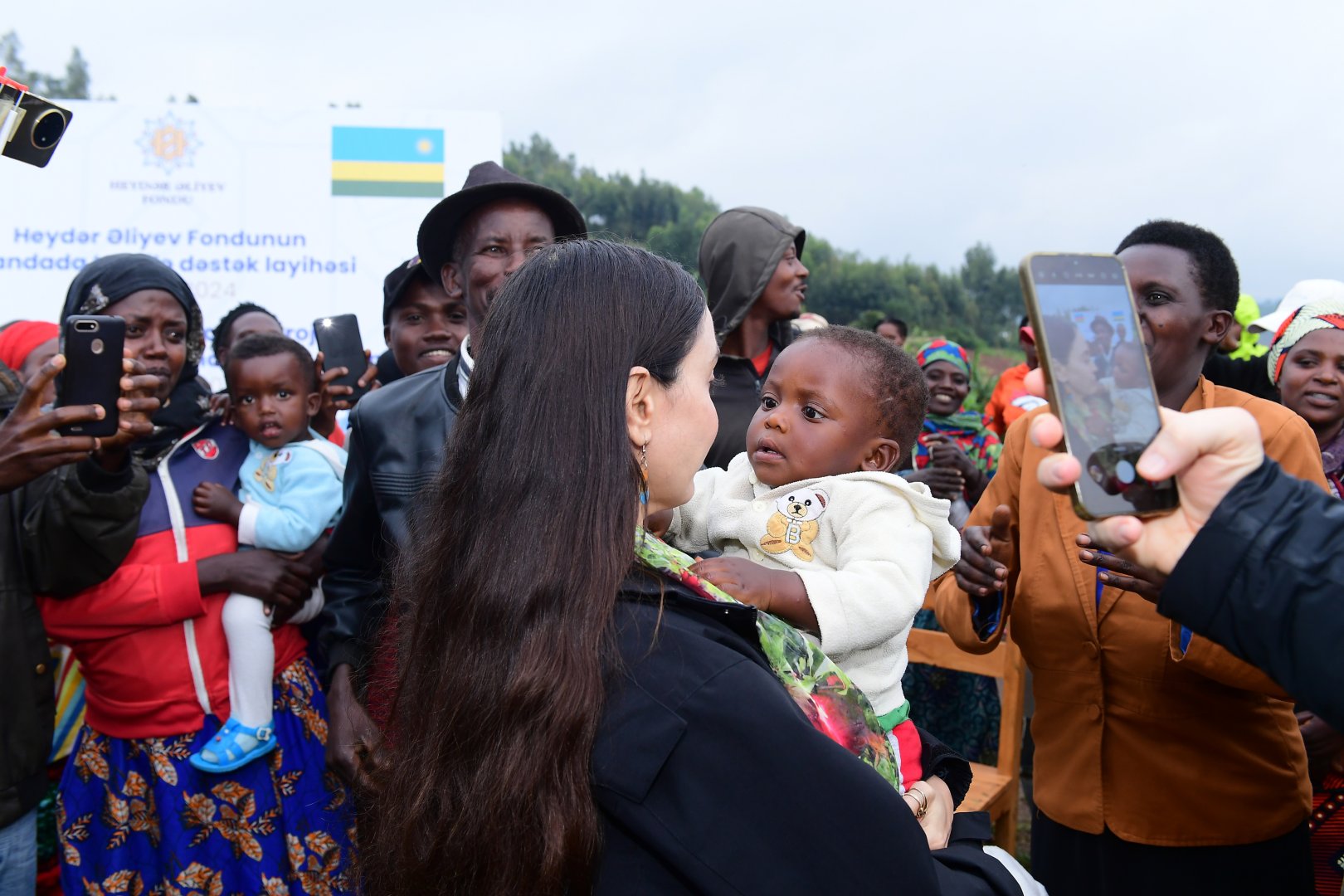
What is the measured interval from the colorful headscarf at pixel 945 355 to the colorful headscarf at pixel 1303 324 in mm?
2943

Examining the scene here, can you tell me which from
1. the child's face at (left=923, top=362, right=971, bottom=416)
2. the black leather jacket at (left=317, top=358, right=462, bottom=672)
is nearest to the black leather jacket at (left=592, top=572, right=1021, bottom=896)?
the black leather jacket at (left=317, top=358, right=462, bottom=672)

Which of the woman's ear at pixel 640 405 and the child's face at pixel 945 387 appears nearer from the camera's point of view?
the woman's ear at pixel 640 405

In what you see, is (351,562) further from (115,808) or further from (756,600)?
(756,600)

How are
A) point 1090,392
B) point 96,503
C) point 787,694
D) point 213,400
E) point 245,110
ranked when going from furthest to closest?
point 245,110 → point 213,400 → point 96,503 → point 787,694 → point 1090,392

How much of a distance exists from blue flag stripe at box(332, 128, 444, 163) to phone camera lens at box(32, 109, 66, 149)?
4446 mm

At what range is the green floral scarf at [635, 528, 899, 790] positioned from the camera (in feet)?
4.97

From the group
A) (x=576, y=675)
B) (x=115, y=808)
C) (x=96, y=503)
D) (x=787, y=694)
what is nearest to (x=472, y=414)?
(x=576, y=675)

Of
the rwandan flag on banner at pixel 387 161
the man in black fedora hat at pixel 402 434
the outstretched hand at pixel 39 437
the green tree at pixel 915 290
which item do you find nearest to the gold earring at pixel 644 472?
the man in black fedora hat at pixel 402 434

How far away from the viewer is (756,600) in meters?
1.93

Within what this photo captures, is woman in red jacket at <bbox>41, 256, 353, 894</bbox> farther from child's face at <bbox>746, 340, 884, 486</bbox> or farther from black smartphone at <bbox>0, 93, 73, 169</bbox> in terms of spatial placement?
child's face at <bbox>746, 340, 884, 486</bbox>

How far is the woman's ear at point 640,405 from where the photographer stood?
1519 millimetres

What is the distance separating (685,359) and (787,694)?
57 centimetres

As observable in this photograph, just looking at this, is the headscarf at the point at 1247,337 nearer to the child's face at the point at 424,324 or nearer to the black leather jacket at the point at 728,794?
the child's face at the point at 424,324

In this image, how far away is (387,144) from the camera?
6973 mm
